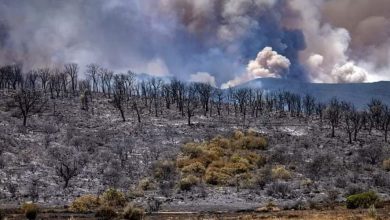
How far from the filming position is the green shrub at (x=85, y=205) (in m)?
56.5

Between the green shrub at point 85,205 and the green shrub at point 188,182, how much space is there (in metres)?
21.8

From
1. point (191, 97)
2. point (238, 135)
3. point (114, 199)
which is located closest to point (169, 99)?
point (191, 97)

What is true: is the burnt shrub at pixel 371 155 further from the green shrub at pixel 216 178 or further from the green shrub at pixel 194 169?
the green shrub at pixel 194 169

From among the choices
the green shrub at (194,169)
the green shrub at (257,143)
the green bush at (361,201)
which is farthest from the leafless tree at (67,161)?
the green bush at (361,201)

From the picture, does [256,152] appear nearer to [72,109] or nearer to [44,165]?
[44,165]

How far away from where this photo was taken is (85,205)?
194 ft

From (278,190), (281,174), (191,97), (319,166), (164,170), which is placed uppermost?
(191,97)

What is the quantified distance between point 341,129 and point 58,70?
9771cm

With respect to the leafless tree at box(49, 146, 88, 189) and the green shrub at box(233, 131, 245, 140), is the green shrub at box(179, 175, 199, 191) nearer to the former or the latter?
the leafless tree at box(49, 146, 88, 189)

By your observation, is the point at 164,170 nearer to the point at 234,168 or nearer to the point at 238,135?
the point at 234,168

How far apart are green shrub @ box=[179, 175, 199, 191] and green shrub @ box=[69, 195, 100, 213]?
21.8 m

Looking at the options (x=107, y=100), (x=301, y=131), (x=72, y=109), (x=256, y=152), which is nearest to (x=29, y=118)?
(x=72, y=109)

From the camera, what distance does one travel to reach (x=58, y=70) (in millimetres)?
193375

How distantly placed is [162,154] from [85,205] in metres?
50.4
